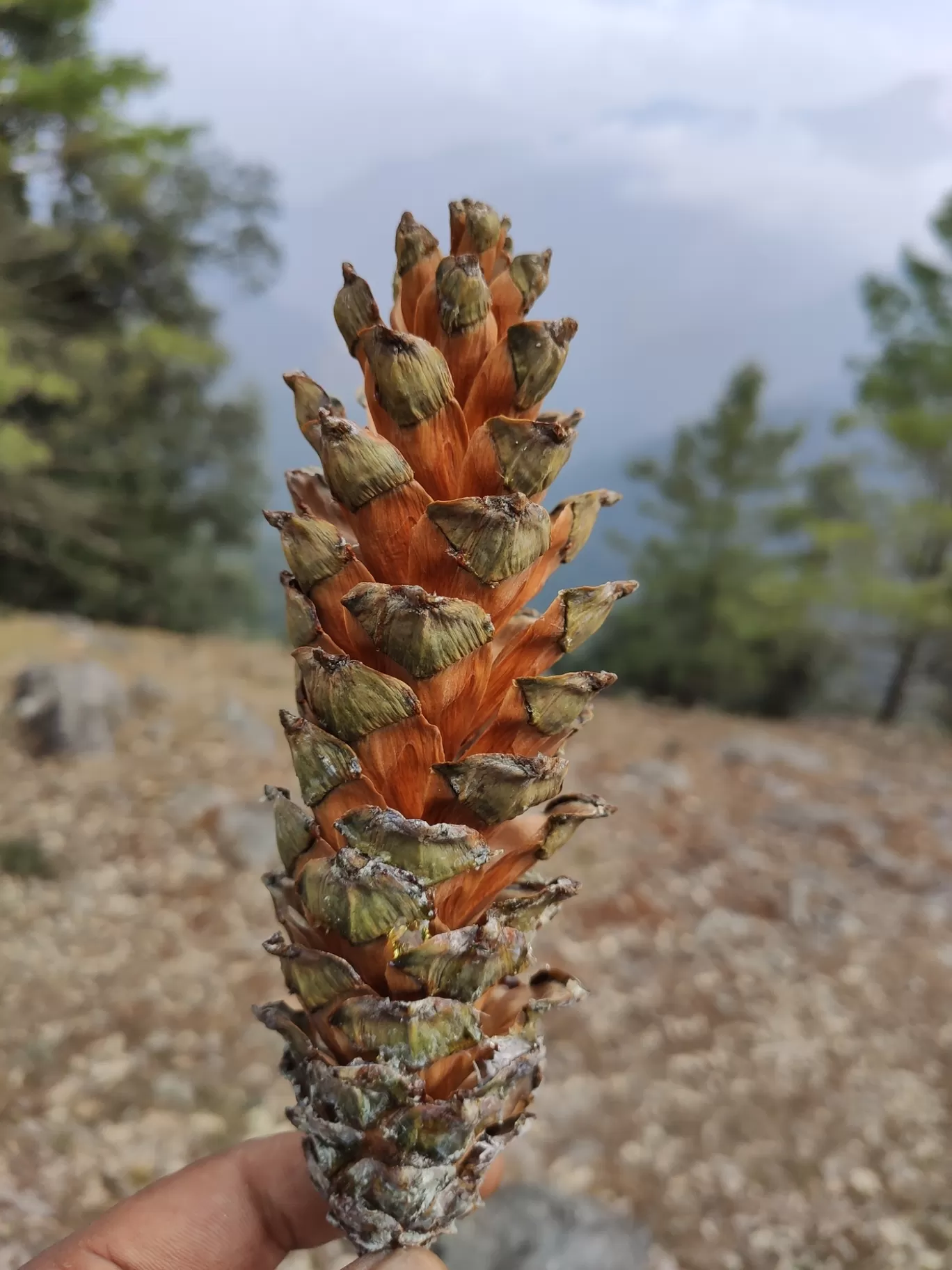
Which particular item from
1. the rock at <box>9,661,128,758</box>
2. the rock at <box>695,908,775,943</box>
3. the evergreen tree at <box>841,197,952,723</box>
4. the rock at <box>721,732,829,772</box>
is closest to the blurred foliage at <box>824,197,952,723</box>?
the evergreen tree at <box>841,197,952,723</box>

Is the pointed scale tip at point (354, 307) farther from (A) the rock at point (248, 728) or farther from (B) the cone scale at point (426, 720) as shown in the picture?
(A) the rock at point (248, 728)

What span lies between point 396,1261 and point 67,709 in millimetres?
6887

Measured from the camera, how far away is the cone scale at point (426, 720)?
3.87ft

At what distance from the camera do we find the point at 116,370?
13.8 metres

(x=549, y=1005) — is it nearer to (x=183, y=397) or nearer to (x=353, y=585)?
(x=353, y=585)

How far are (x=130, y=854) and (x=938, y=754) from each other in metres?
9.92

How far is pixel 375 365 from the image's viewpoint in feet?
3.94

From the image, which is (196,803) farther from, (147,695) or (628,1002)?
(628,1002)

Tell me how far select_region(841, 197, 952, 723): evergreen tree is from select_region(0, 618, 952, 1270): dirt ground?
513cm

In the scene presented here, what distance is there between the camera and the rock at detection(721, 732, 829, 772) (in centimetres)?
950

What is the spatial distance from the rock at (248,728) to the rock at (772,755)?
16.2 ft

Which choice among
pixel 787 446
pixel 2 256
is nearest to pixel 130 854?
pixel 2 256

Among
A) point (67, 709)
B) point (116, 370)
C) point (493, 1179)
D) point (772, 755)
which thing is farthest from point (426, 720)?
point (116, 370)

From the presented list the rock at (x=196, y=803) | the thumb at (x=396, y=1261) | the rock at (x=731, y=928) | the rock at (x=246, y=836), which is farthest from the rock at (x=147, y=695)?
the thumb at (x=396, y=1261)
